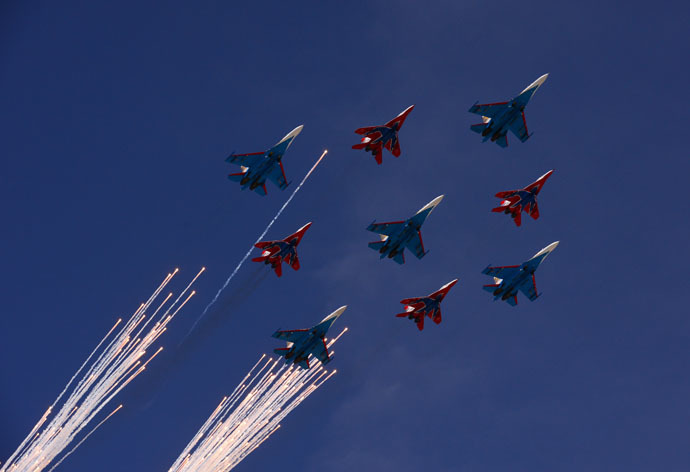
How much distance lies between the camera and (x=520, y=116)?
99.2 m

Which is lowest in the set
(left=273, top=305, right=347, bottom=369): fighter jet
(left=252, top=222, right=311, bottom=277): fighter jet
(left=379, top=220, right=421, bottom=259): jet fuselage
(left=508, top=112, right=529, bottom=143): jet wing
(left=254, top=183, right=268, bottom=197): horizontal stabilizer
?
(left=273, top=305, right=347, bottom=369): fighter jet

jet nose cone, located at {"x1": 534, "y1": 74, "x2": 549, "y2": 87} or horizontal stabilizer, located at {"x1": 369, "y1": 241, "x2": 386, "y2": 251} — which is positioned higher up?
jet nose cone, located at {"x1": 534, "y1": 74, "x2": 549, "y2": 87}

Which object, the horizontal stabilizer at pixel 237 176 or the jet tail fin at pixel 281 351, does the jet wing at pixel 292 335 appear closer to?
the jet tail fin at pixel 281 351

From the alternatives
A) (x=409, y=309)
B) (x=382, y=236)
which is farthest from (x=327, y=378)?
(x=382, y=236)

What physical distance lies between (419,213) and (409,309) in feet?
46.5

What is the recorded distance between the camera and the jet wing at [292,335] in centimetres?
9169

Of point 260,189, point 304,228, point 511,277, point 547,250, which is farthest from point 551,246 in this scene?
point 260,189

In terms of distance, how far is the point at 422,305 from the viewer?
319 ft

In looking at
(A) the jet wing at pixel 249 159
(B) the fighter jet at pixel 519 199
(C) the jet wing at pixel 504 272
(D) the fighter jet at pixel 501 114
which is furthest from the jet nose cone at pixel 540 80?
(A) the jet wing at pixel 249 159

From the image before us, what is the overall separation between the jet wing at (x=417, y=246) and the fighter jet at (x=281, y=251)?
15594 millimetres

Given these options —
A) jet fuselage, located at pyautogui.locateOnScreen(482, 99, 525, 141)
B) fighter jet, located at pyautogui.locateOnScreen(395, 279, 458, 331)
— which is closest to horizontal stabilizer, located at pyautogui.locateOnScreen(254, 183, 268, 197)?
fighter jet, located at pyautogui.locateOnScreen(395, 279, 458, 331)

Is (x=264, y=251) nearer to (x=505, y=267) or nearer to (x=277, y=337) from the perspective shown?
(x=277, y=337)

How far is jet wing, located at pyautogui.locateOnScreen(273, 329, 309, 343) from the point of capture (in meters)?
91.7

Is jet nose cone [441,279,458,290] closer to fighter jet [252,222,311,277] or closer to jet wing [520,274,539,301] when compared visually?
jet wing [520,274,539,301]
